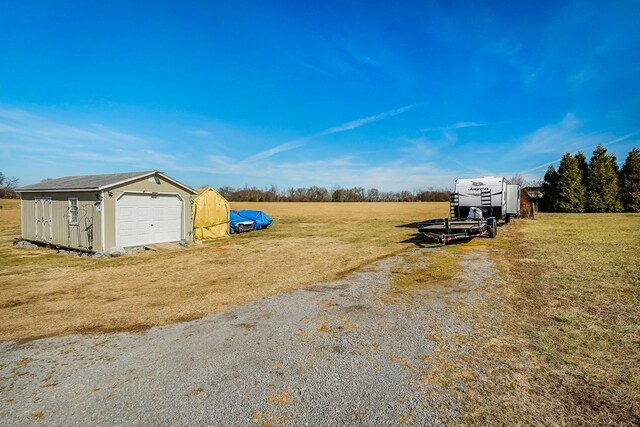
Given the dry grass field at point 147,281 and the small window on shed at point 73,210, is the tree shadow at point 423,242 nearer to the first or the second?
the dry grass field at point 147,281

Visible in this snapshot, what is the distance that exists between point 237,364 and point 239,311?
2376 mm

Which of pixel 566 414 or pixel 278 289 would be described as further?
pixel 278 289

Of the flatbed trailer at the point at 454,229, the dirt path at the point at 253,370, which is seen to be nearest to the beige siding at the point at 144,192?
the dirt path at the point at 253,370

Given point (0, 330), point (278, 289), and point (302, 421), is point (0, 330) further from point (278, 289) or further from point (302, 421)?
point (302, 421)

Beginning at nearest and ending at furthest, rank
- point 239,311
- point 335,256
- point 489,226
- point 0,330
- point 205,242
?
point 0,330, point 239,311, point 335,256, point 489,226, point 205,242

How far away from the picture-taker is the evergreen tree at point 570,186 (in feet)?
125

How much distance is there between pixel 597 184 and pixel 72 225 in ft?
162

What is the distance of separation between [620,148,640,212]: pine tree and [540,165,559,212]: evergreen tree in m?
6.42

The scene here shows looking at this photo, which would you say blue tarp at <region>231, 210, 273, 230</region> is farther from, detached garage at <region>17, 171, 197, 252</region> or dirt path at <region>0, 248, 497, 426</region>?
dirt path at <region>0, 248, 497, 426</region>

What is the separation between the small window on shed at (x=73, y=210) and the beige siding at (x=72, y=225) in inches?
6.4

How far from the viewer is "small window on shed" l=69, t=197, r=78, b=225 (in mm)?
15220

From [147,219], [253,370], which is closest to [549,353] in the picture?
[253,370]

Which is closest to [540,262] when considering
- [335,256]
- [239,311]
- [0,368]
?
[335,256]

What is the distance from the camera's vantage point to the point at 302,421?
11.2ft
